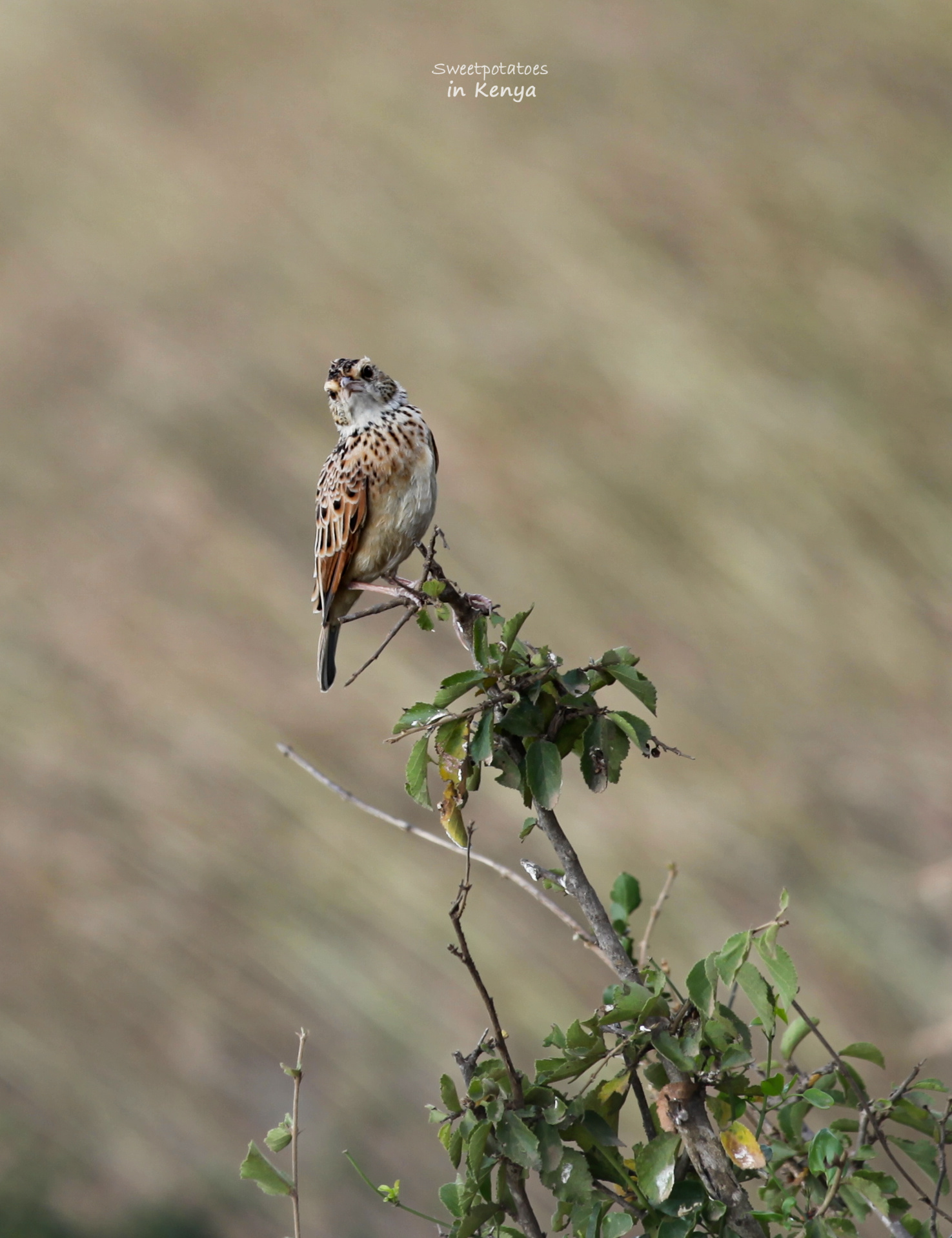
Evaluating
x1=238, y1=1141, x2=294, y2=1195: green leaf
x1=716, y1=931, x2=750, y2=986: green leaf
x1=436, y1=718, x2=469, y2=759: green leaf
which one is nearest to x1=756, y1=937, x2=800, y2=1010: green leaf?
x1=716, y1=931, x2=750, y2=986: green leaf

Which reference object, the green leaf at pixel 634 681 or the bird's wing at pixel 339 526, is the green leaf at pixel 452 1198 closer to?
the green leaf at pixel 634 681

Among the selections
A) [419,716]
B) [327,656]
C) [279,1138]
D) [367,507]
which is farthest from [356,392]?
[279,1138]

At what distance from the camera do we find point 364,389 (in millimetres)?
1316

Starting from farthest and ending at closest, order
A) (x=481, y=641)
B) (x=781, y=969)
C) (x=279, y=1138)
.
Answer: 1. (x=279, y=1138)
2. (x=481, y=641)
3. (x=781, y=969)

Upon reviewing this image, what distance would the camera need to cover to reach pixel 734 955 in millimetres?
685

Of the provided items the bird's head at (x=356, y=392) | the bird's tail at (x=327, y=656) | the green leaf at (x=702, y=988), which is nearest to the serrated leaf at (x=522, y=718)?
the green leaf at (x=702, y=988)

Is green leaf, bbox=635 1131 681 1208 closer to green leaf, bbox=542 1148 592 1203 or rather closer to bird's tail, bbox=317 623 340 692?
green leaf, bbox=542 1148 592 1203

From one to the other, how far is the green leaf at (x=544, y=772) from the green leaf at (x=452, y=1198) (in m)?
0.27

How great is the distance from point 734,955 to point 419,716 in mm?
266

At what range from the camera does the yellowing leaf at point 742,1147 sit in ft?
2.44

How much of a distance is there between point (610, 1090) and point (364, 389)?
2.75 ft

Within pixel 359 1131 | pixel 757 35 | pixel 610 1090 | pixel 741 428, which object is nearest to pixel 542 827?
pixel 610 1090

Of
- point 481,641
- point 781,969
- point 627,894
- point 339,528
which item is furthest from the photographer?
point 339,528

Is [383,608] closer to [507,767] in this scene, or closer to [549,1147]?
[507,767]
